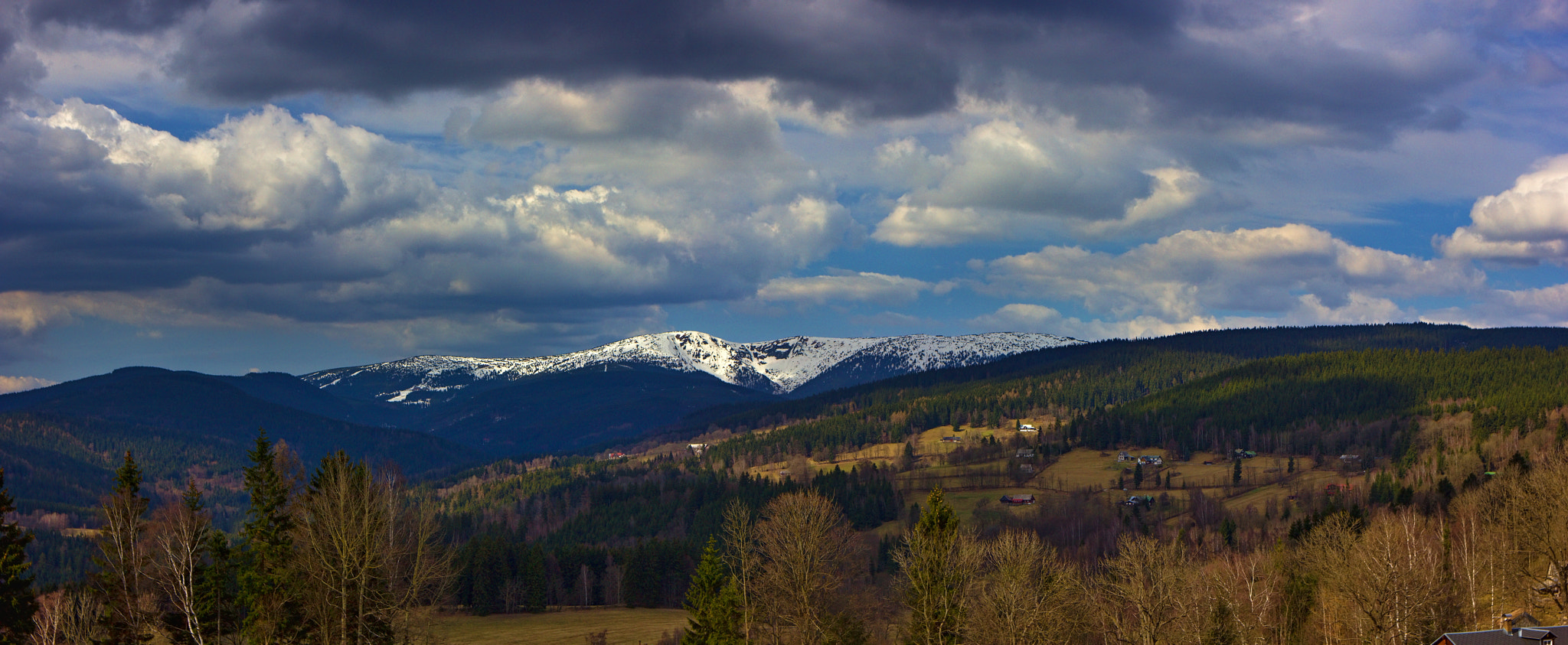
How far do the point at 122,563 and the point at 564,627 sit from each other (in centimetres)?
8088

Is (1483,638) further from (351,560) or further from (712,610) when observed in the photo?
(351,560)

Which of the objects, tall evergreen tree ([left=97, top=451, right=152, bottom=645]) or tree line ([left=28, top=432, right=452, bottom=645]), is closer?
tree line ([left=28, top=432, right=452, bottom=645])

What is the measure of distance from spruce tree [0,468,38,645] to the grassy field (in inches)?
2354

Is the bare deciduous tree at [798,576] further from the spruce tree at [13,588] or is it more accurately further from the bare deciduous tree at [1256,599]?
the spruce tree at [13,588]

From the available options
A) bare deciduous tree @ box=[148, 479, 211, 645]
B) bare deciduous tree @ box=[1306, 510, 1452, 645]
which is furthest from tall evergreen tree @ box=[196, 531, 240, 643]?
bare deciduous tree @ box=[1306, 510, 1452, 645]

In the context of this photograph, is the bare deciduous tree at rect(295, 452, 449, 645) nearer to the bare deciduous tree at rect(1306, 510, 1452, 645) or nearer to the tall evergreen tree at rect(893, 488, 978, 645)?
the tall evergreen tree at rect(893, 488, 978, 645)

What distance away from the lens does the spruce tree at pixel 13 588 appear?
53812mm

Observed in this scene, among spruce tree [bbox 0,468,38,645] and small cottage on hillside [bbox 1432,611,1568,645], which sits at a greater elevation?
spruce tree [bbox 0,468,38,645]

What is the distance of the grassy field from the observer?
12244cm

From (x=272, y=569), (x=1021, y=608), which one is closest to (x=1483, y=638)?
(x=1021, y=608)

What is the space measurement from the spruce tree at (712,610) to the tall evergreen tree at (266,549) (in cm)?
2619

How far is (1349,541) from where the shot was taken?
8556 cm

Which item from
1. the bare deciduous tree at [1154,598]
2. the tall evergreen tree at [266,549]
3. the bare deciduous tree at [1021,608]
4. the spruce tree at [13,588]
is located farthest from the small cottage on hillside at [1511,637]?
the spruce tree at [13,588]

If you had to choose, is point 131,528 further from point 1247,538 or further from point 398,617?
point 1247,538
